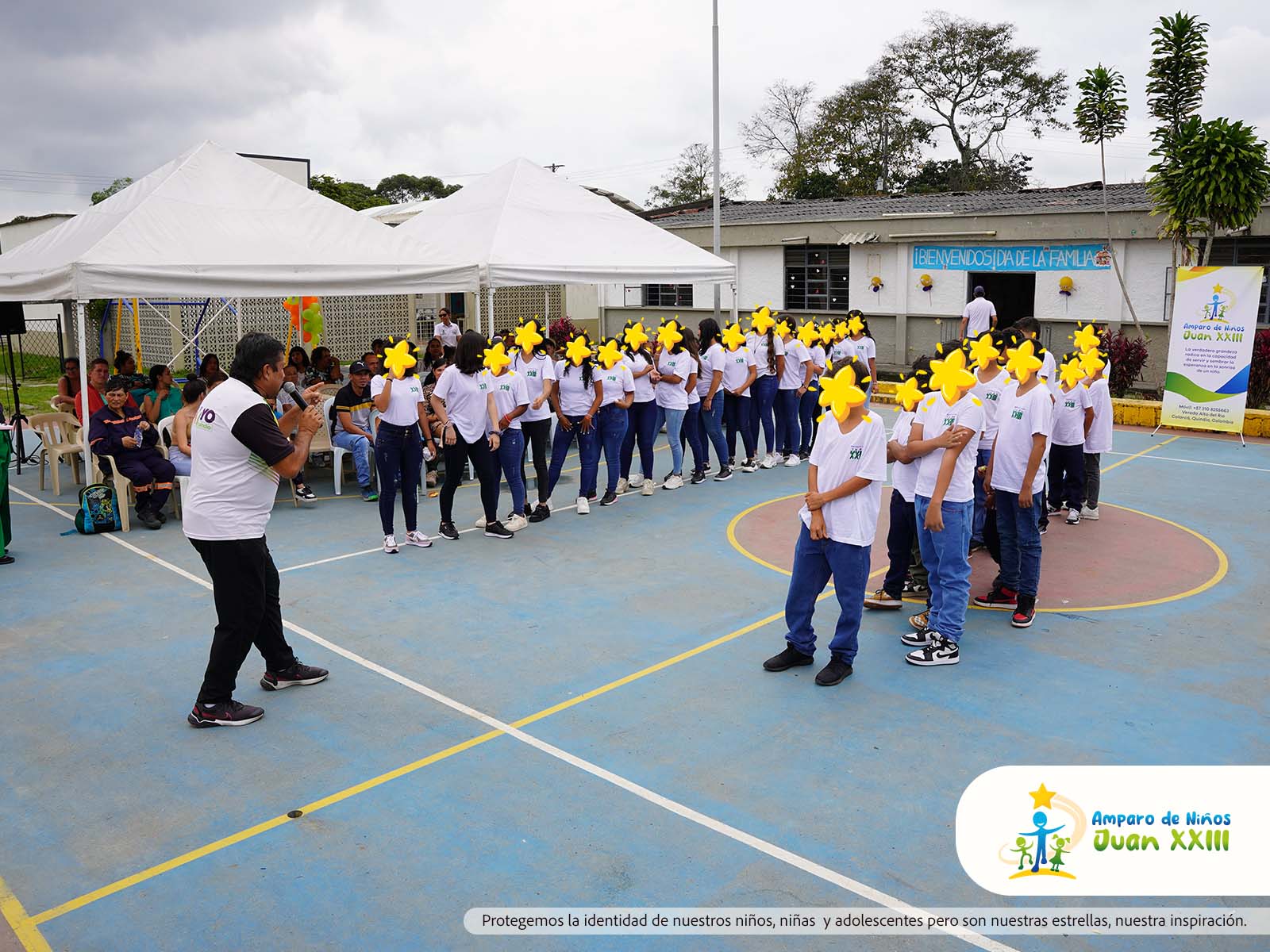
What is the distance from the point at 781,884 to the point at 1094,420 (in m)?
6.71

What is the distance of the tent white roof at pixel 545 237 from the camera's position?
483 inches

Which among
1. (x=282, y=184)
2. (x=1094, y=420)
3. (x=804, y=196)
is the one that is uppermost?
(x=804, y=196)

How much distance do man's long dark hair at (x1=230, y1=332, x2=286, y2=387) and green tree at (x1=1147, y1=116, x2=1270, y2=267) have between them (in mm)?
14491

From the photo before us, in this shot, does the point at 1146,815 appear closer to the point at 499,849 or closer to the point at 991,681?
the point at 991,681

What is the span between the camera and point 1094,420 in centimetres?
902

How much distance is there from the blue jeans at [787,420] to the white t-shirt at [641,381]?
227 cm

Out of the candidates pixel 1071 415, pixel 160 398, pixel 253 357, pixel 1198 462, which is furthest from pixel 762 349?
pixel 253 357

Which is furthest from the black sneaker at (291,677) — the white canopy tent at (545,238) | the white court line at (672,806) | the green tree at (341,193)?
the green tree at (341,193)

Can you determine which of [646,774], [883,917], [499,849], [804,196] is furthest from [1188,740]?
[804,196]

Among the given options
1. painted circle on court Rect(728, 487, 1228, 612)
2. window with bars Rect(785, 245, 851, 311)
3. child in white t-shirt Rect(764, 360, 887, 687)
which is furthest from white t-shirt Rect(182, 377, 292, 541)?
Answer: window with bars Rect(785, 245, 851, 311)

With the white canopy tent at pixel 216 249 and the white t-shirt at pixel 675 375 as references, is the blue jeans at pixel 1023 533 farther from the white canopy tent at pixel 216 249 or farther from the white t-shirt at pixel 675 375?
the white canopy tent at pixel 216 249

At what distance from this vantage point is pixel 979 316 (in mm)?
16984

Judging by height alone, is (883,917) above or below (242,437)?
below

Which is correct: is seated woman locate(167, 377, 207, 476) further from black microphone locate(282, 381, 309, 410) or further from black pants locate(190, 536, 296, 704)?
black pants locate(190, 536, 296, 704)
